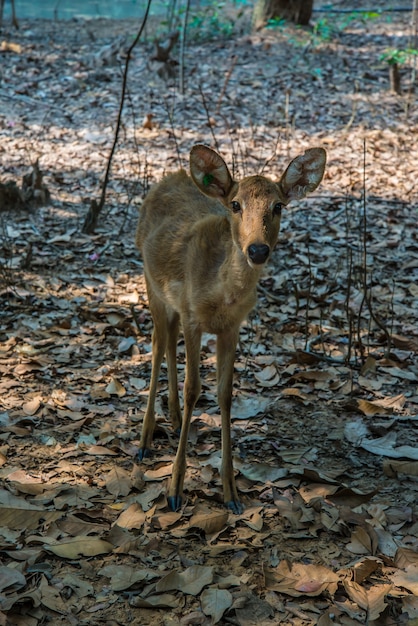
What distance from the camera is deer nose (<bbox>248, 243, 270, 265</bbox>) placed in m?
3.73

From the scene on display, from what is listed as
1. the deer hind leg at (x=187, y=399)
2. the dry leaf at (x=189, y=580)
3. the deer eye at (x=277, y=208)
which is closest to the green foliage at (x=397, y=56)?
the deer eye at (x=277, y=208)

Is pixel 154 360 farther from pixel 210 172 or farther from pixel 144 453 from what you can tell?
pixel 210 172

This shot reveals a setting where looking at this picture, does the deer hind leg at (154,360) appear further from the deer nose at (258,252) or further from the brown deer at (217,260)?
the deer nose at (258,252)

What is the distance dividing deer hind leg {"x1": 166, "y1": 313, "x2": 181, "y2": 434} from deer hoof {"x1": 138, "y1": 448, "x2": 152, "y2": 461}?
0.35 metres

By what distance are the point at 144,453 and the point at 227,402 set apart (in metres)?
0.79

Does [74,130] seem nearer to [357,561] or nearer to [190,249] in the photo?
[190,249]

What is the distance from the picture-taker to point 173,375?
5.17 meters

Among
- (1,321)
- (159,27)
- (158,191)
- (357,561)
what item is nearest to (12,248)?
(1,321)

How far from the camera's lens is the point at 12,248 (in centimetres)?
786

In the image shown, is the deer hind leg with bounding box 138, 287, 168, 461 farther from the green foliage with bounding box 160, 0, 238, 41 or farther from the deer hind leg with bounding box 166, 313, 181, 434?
the green foliage with bounding box 160, 0, 238, 41

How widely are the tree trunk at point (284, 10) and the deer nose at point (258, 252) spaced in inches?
470

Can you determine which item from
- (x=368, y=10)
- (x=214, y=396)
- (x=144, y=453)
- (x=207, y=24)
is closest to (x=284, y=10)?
(x=207, y=24)

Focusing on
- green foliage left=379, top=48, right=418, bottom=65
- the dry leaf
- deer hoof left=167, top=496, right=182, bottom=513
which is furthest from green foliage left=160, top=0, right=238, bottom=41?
the dry leaf

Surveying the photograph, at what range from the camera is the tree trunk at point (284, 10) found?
47.1 ft
